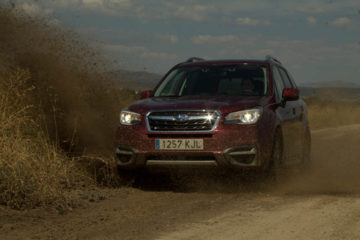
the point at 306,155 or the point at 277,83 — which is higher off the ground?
the point at 277,83

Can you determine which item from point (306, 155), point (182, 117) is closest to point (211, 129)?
point (182, 117)

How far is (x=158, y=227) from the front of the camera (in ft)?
19.2

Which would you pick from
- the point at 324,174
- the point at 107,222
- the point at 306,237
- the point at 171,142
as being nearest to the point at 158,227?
the point at 107,222

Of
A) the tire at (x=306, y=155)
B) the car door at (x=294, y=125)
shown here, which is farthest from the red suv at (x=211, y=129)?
the tire at (x=306, y=155)

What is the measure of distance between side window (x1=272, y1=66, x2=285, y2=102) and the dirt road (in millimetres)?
1170

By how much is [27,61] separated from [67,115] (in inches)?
50.3

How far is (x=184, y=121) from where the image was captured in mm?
7621

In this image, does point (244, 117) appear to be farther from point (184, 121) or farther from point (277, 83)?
point (277, 83)

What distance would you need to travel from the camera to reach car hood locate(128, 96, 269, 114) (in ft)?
25.2

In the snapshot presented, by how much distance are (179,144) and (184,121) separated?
278 millimetres

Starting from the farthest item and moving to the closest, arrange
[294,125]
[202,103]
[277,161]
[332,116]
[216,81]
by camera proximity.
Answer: [332,116], [294,125], [216,81], [277,161], [202,103]

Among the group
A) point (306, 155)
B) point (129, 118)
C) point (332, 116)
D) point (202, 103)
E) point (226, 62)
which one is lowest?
point (332, 116)

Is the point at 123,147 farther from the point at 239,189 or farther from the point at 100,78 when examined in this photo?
the point at 100,78

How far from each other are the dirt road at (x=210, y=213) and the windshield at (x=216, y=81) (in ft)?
4.07
